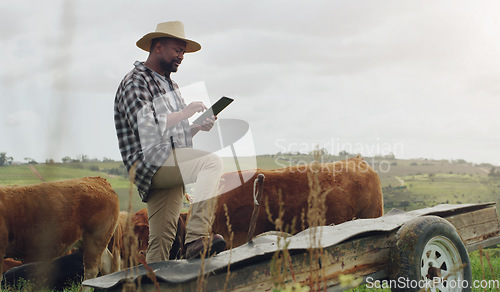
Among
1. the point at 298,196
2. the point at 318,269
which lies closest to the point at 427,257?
the point at 318,269

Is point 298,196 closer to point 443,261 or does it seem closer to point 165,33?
point 443,261


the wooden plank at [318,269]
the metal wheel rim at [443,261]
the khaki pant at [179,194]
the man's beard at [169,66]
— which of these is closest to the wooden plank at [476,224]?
the metal wheel rim at [443,261]

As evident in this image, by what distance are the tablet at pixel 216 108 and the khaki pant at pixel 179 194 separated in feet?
0.89

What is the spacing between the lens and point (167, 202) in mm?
3830

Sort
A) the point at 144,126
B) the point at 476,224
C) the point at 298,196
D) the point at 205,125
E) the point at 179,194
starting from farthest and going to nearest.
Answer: the point at 298,196 → the point at 476,224 → the point at 179,194 → the point at 205,125 → the point at 144,126

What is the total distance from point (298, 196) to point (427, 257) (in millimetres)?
3306

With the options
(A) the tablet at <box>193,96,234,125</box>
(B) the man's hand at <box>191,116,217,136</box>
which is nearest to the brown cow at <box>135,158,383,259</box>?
(B) the man's hand at <box>191,116,217,136</box>

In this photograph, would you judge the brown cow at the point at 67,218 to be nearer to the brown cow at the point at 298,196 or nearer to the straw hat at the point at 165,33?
the brown cow at the point at 298,196

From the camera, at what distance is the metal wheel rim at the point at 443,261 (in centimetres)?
384

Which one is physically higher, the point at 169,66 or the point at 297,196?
the point at 169,66

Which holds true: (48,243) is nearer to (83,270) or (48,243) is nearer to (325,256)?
(325,256)

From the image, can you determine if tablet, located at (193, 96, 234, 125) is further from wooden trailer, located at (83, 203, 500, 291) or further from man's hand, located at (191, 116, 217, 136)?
wooden trailer, located at (83, 203, 500, 291)

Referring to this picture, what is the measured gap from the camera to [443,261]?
159 inches

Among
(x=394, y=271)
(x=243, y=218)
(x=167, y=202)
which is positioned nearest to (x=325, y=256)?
(x=394, y=271)
